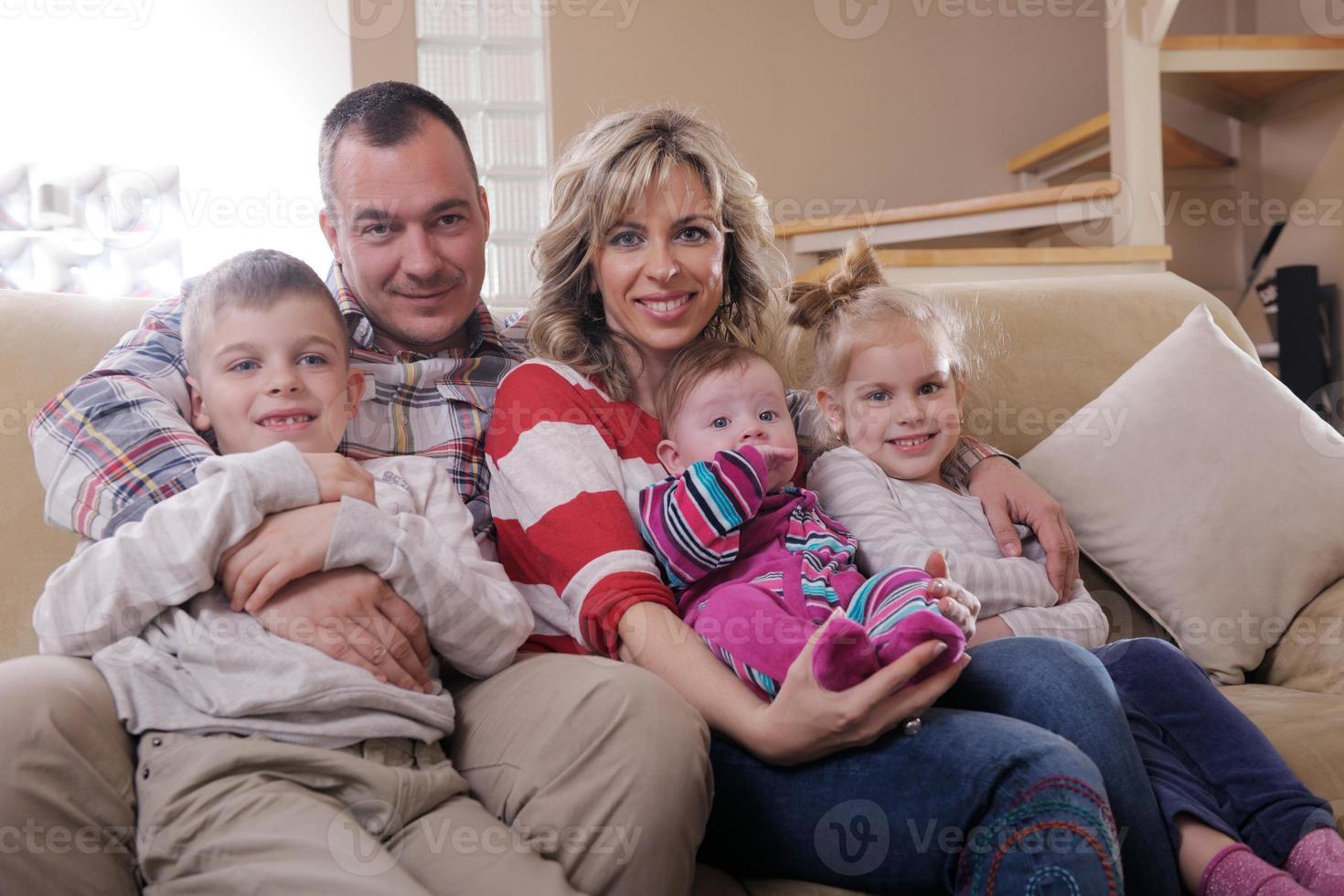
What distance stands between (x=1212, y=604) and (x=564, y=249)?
1.02 meters

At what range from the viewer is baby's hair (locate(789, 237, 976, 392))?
155cm

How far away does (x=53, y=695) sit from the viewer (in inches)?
39.3

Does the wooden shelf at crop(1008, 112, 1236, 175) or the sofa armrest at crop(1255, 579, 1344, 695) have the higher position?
the wooden shelf at crop(1008, 112, 1236, 175)

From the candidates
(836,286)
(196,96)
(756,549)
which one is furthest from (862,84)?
(756,549)

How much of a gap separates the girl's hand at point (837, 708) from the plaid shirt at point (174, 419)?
0.53 m

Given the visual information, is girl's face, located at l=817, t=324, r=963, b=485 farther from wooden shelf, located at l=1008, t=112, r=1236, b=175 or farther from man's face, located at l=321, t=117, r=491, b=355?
wooden shelf, located at l=1008, t=112, r=1236, b=175

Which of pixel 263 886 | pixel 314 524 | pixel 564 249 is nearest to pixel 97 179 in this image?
pixel 564 249

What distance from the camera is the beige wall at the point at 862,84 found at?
4180 mm

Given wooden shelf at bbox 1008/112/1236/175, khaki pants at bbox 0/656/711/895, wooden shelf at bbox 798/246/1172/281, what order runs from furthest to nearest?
wooden shelf at bbox 1008/112/1236/175 < wooden shelf at bbox 798/246/1172/281 < khaki pants at bbox 0/656/711/895

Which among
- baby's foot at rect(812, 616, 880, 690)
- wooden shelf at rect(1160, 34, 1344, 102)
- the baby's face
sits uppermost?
wooden shelf at rect(1160, 34, 1344, 102)

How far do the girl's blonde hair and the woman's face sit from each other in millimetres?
16

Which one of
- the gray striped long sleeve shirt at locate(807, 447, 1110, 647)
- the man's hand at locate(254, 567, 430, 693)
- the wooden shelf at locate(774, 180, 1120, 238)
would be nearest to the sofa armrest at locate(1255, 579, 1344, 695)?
the gray striped long sleeve shirt at locate(807, 447, 1110, 647)

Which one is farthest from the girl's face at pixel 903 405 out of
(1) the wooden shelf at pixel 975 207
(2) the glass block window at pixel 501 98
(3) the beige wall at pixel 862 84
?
(3) the beige wall at pixel 862 84

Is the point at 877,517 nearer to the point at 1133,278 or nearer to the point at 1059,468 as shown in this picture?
the point at 1059,468
